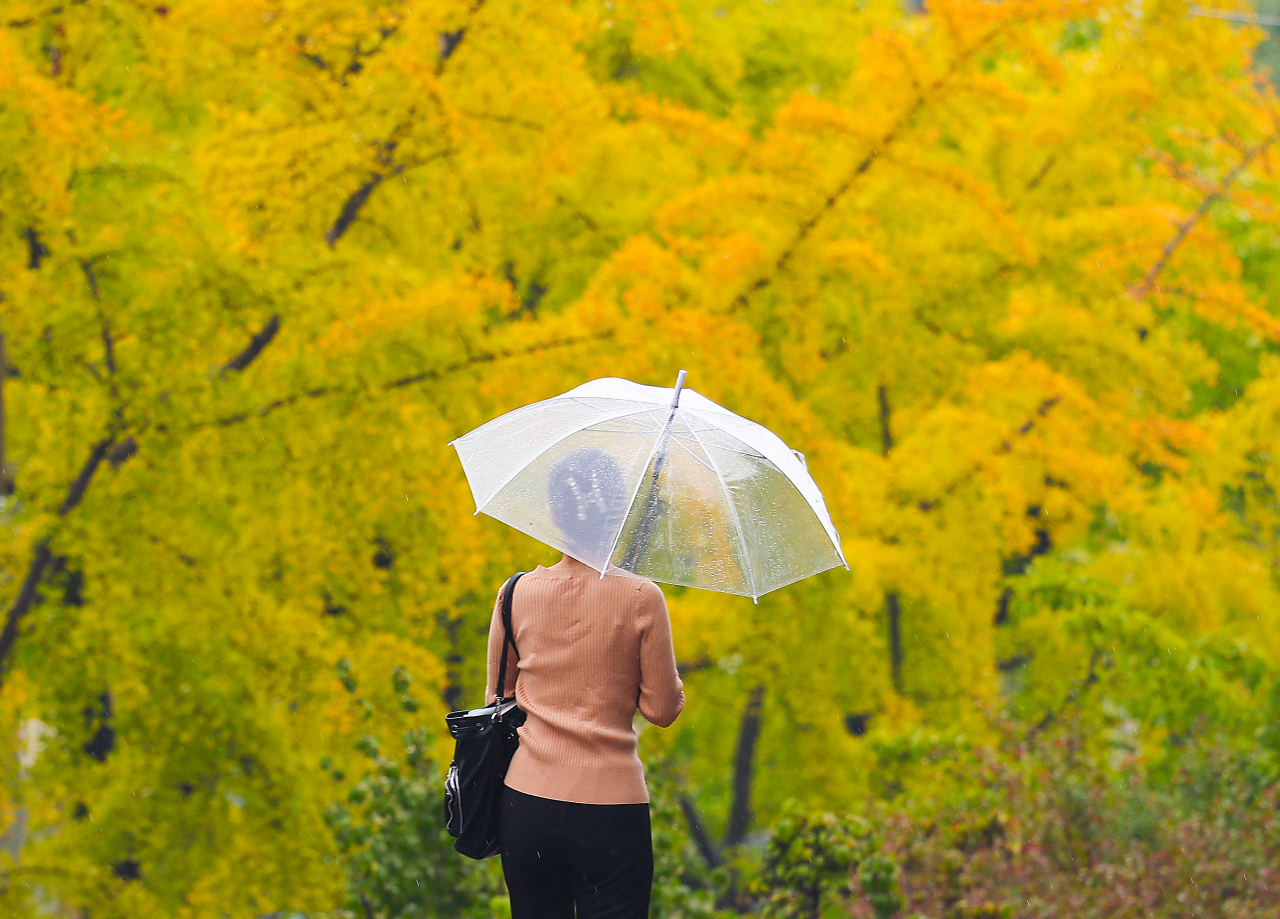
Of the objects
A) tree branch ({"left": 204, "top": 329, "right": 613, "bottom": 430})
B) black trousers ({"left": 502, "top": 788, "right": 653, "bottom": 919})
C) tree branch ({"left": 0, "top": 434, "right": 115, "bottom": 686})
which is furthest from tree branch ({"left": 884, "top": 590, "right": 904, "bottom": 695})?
black trousers ({"left": 502, "top": 788, "right": 653, "bottom": 919})

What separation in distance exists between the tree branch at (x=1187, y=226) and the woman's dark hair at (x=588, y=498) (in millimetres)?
5786

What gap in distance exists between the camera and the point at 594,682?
2639 mm

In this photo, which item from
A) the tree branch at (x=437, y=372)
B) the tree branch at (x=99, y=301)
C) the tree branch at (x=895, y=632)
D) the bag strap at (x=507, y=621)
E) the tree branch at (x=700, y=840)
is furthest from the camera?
the tree branch at (x=700, y=840)

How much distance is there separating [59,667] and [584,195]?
417 cm

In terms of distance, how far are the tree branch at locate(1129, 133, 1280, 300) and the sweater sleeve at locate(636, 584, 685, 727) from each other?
234 inches

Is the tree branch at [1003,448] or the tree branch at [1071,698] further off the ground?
the tree branch at [1003,448]

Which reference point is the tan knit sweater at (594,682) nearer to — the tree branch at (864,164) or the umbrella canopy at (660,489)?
the umbrella canopy at (660,489)

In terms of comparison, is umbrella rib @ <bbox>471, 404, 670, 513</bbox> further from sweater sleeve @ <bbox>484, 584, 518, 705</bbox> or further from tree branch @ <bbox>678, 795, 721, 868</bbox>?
tree branch @ <bbox>678, 795, 721, 868</bbox>

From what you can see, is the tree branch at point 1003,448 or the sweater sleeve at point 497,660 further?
the tree branch at point 1003,448

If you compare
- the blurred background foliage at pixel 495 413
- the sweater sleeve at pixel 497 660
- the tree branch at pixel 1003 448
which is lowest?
the tree branch at pixel 1003 448

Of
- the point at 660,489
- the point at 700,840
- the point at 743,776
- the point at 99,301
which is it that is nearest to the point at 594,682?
the point at 660,489

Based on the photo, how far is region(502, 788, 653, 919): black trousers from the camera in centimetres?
261

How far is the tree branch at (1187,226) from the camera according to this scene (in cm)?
739

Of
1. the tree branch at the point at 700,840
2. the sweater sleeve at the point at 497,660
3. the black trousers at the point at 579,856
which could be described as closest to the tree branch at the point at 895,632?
the tree branch at the point at 700,840
